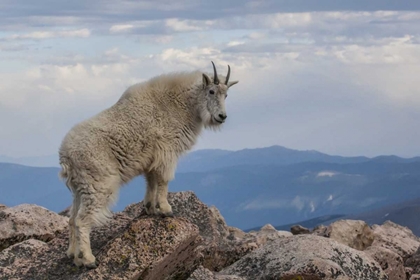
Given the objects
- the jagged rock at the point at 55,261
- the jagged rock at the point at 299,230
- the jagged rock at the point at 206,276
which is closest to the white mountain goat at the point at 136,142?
the jagged rock at the point at 55,261

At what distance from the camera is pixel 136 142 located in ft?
46.2

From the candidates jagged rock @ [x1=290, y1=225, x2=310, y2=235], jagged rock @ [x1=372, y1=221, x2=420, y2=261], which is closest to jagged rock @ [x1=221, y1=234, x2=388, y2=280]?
jagged rock @ [x1=372, y1=221, x2=420, y2=261]

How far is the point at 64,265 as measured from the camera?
14.0 m

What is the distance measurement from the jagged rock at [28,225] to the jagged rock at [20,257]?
284cm

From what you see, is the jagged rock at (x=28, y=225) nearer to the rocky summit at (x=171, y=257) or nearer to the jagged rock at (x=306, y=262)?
the rocky summit at (x=171, y=257)

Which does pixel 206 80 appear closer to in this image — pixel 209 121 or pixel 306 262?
pixel 209 121

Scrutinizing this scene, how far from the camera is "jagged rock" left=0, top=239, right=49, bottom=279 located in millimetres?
14195

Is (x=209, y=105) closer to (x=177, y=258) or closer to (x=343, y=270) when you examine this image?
(x=177, y=258)

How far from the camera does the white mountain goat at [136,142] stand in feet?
45.0

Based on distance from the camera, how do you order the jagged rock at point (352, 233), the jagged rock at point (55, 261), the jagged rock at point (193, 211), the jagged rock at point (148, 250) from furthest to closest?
the jagged rock at point (352, 233) < the jagged rock at point (193, 211) < the jagged rock at point (55, 261) < the jagged rock at point (148, 250)

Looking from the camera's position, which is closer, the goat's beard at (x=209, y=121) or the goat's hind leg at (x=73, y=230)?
the goat's hind leg at (x=73, y=230)

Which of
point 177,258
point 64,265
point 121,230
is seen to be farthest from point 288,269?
point 64,265

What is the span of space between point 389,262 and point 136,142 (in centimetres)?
685

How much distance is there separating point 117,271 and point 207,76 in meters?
4.02
